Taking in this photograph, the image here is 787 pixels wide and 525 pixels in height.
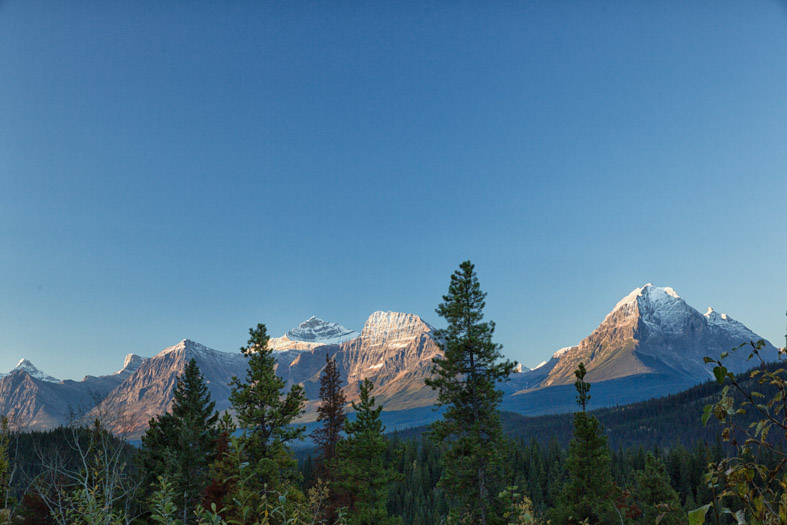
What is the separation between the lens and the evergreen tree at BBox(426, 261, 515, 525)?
957 inches

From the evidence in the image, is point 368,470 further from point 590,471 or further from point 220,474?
point 590,471

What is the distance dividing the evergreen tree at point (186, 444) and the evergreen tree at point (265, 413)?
506cm

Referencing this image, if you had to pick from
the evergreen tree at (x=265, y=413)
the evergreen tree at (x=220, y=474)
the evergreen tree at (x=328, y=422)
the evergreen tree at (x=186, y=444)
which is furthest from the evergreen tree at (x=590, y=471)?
the evergreen tree at (x=186, y=444)

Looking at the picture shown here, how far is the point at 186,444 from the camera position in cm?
3167

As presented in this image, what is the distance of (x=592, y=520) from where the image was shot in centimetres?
2998

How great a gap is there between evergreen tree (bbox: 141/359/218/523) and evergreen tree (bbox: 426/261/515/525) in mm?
16758

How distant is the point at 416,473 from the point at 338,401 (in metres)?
63.6

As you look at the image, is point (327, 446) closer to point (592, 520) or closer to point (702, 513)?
point (592, 520)

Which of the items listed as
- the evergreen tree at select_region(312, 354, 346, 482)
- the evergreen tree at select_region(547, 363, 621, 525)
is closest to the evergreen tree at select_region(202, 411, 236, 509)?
the evergreen tree at select_region(312, 354, 346, 482)

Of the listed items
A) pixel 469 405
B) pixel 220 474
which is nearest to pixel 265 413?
pixel 220 474

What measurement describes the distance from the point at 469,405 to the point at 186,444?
19.2 metres

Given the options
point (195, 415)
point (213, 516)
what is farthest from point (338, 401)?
point (213, 516)

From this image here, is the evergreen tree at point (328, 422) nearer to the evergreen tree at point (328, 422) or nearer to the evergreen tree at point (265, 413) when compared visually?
the evergreen tree at point (328, 422)

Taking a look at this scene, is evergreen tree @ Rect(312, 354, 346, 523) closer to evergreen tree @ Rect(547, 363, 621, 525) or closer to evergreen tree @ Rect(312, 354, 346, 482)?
evergreen tree @ Rect(312, 354, 346, 482)
